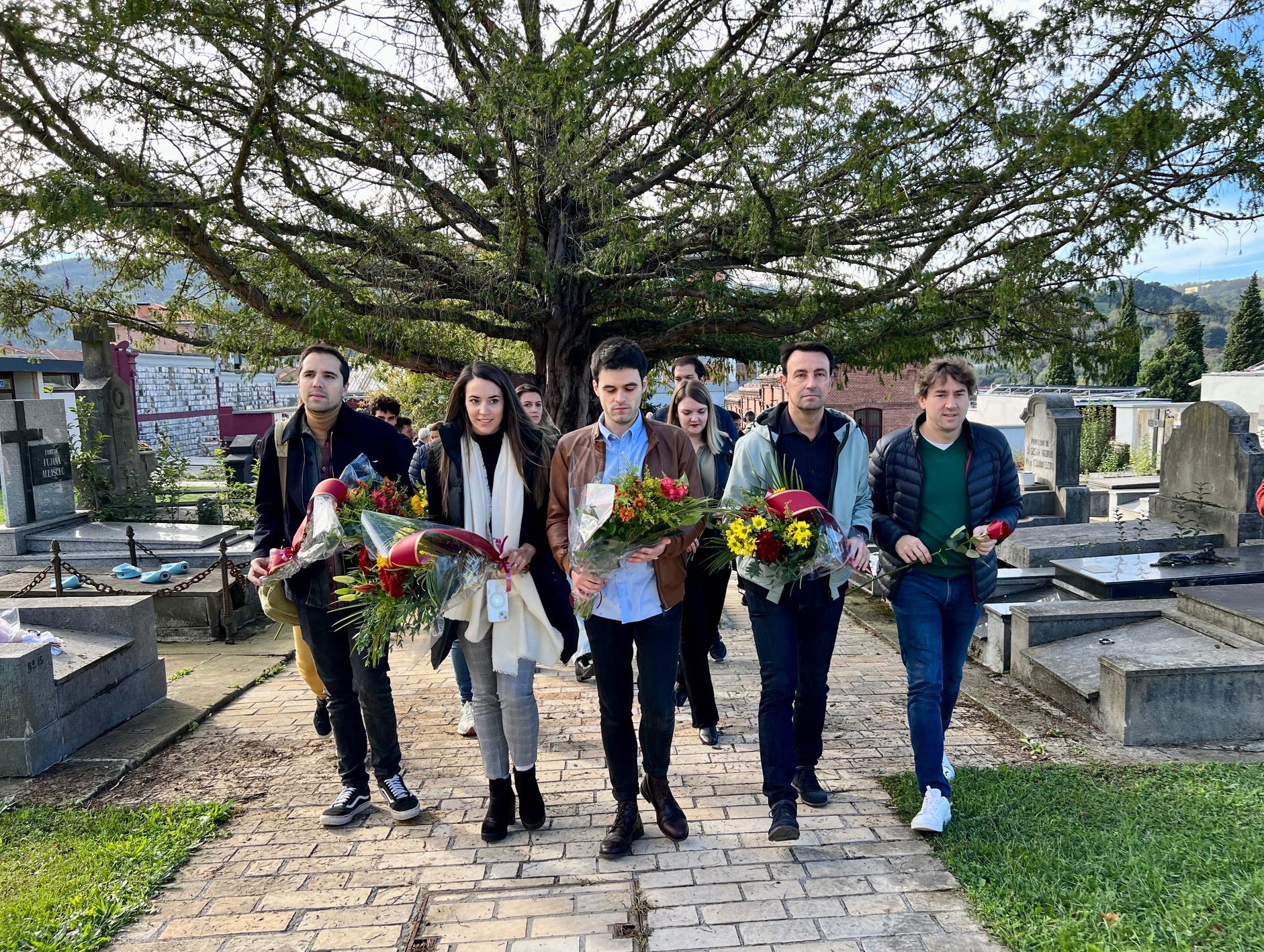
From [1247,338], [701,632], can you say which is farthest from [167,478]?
[1247,338]

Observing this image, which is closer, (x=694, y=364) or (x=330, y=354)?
(x=330, y=354)

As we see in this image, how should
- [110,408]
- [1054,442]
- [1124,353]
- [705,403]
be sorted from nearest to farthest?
[705,403], [1124,353], [110,408], [1054,442]

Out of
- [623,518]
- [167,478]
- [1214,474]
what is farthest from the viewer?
[167,478]

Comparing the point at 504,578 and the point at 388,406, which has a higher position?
the point at 388,406

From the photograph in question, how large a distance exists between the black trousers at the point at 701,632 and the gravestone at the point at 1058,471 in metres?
8.59

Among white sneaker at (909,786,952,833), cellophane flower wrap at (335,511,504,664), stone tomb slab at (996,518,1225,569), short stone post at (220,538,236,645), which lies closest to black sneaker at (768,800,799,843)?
white sneaker at (909,786,952,833)

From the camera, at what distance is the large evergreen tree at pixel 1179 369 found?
4003 cm

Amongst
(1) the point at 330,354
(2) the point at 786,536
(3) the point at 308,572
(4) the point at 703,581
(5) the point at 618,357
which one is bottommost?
(4) the point at 703,581

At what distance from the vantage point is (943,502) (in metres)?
3.90

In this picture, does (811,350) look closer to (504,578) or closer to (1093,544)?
(504,578)

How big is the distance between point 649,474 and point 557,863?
5.64 ft

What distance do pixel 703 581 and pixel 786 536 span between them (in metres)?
1.52

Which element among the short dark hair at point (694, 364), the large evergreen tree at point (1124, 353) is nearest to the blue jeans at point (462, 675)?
the short dark hair at point (694, 364)

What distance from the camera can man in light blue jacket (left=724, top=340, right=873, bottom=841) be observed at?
12.1ft
